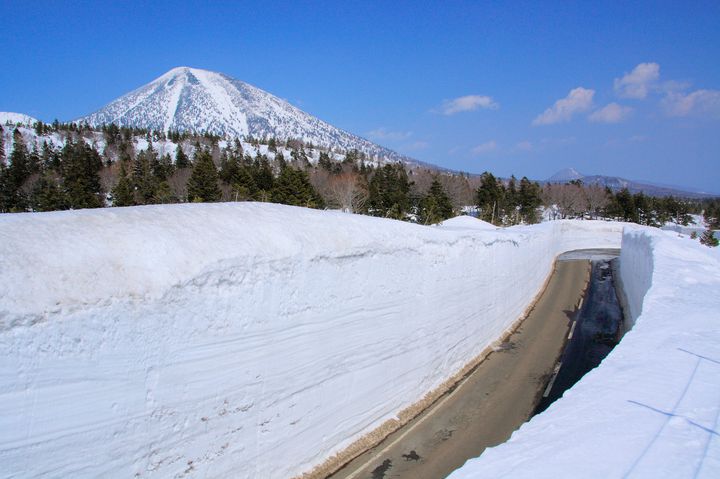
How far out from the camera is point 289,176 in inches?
1944

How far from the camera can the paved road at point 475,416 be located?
30.3ft

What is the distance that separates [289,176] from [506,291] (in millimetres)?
34968

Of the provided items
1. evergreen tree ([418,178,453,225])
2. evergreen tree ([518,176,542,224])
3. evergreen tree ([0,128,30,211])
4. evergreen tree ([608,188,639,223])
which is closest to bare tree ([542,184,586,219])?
evergreen tree ([608,188,639,223])

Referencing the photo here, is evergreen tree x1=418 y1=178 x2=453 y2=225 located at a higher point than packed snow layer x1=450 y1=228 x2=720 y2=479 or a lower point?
higher

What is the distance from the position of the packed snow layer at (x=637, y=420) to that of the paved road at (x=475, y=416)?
12.2ft

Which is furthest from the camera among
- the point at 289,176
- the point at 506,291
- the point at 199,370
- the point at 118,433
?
the point at 289,176

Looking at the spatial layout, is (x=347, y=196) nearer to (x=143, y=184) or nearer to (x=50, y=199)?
(x=143, y=184)

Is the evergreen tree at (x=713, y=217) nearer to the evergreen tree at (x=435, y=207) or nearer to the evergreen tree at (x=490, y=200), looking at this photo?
the evergreen tree at (x=490, y=200)

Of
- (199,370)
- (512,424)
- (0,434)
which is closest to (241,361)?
(199,370)

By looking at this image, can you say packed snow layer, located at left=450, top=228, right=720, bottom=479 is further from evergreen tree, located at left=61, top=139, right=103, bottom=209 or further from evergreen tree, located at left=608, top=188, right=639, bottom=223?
evergreen tree, located at left=608, top=188, right=639, bottom=223

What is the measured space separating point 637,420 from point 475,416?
19.8 ft

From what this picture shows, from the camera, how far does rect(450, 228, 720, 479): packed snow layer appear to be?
187 inches

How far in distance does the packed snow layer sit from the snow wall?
419cm

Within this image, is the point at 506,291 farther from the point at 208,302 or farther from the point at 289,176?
the point at 289,176
